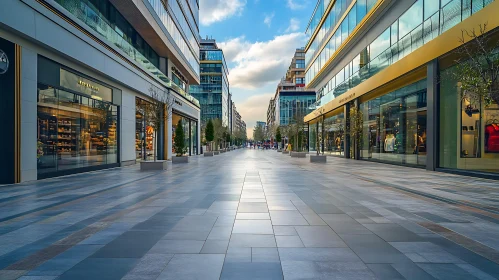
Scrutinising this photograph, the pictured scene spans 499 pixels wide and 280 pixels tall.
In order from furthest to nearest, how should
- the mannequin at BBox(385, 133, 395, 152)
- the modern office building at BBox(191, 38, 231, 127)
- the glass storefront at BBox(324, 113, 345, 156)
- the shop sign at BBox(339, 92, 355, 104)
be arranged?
1. the modern office building at BBox(191, 38, 231, 127)
2. the glass storefront at BBox(324, 113, 345, 156)
3. the shop sign at BBox(339, 92, 355, 104)
4. the mannequin at BBox(385, 133, 395, 152)

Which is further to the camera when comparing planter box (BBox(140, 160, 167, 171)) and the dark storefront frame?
planter box (BBox(140, 160, 167, 171))

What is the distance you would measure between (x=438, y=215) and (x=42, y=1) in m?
16.1

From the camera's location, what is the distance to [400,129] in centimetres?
2219

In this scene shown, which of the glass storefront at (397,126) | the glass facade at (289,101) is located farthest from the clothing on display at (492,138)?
the glass facade at (289,101)

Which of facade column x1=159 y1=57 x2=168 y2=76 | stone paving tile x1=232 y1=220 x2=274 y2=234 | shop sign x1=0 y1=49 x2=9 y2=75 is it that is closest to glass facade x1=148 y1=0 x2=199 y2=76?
facade column x1=159 y1=57 x2=168 y2=76

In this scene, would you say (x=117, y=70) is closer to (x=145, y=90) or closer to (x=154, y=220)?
(x=145, y=90)

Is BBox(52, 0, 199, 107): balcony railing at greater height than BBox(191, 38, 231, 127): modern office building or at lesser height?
lesser

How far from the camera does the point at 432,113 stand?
17234mm

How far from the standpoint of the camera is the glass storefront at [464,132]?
46.7 feet

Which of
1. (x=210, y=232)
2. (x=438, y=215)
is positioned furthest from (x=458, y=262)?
(x=210, y=232)

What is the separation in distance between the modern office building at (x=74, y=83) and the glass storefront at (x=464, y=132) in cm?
1874

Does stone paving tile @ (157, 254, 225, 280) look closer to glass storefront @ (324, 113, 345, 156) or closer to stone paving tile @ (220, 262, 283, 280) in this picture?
stone paving tile @ (220, 262, 283, 280)

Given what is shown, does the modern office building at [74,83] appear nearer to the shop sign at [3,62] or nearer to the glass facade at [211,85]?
the shop sign at [3,62]

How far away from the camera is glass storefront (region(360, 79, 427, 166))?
19359mm
